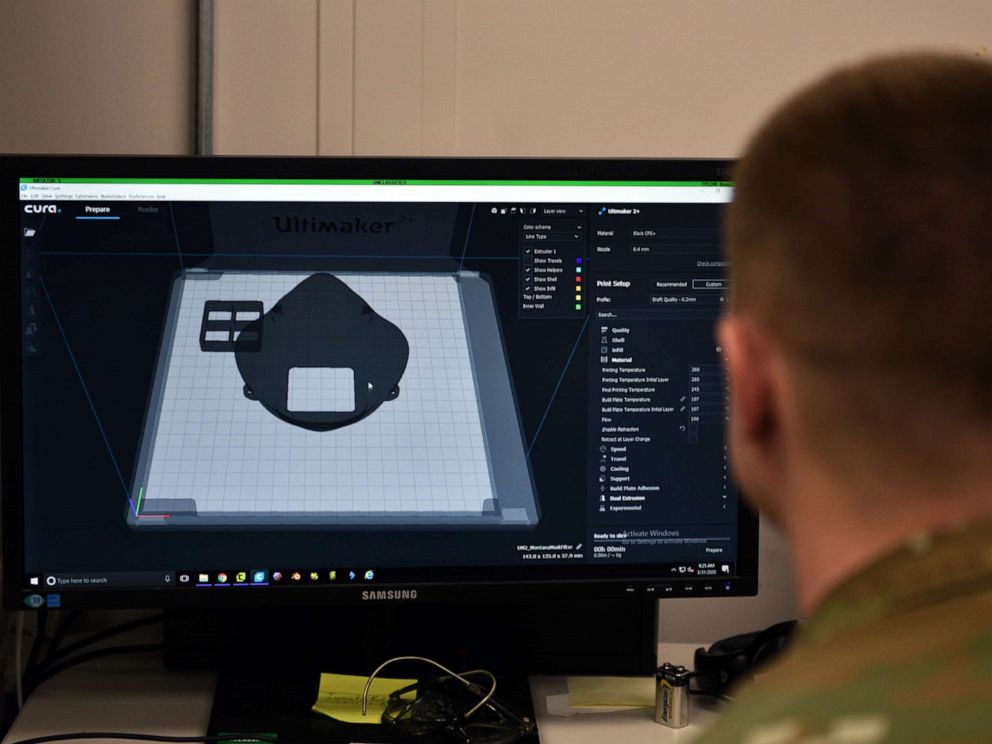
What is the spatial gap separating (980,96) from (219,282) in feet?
2.66

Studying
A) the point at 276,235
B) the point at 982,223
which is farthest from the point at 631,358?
the point at 982,223

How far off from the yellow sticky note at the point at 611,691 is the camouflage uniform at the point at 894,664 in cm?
79

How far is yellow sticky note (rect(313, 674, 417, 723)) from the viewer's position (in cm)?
118

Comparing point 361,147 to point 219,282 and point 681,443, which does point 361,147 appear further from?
point 681,443

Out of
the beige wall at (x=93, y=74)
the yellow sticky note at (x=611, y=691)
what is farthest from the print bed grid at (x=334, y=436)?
the beige wall at (x=93, y=74)

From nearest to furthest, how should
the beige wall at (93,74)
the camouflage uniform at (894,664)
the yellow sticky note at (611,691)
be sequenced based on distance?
1. the camouflage uniform at (894,664)
2. the yellow sticky note at (611,691)
3. the beige wall at (93,74)

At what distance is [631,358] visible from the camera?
119 centimetres

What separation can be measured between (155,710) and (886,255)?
3.15ft

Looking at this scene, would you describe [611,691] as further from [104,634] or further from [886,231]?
[886,231]

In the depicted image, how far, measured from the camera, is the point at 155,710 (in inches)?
47.2

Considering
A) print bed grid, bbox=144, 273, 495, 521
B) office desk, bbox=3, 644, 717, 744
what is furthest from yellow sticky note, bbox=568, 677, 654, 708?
print bed grid, bbox=144, 273, 495, 521

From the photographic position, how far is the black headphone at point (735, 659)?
1256 millimetres

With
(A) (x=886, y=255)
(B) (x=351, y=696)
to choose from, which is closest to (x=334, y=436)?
(B) (x=351, y=696)

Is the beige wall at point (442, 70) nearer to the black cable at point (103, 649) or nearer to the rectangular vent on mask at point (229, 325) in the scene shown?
the rectangular vent on mask at point (229, 325)
